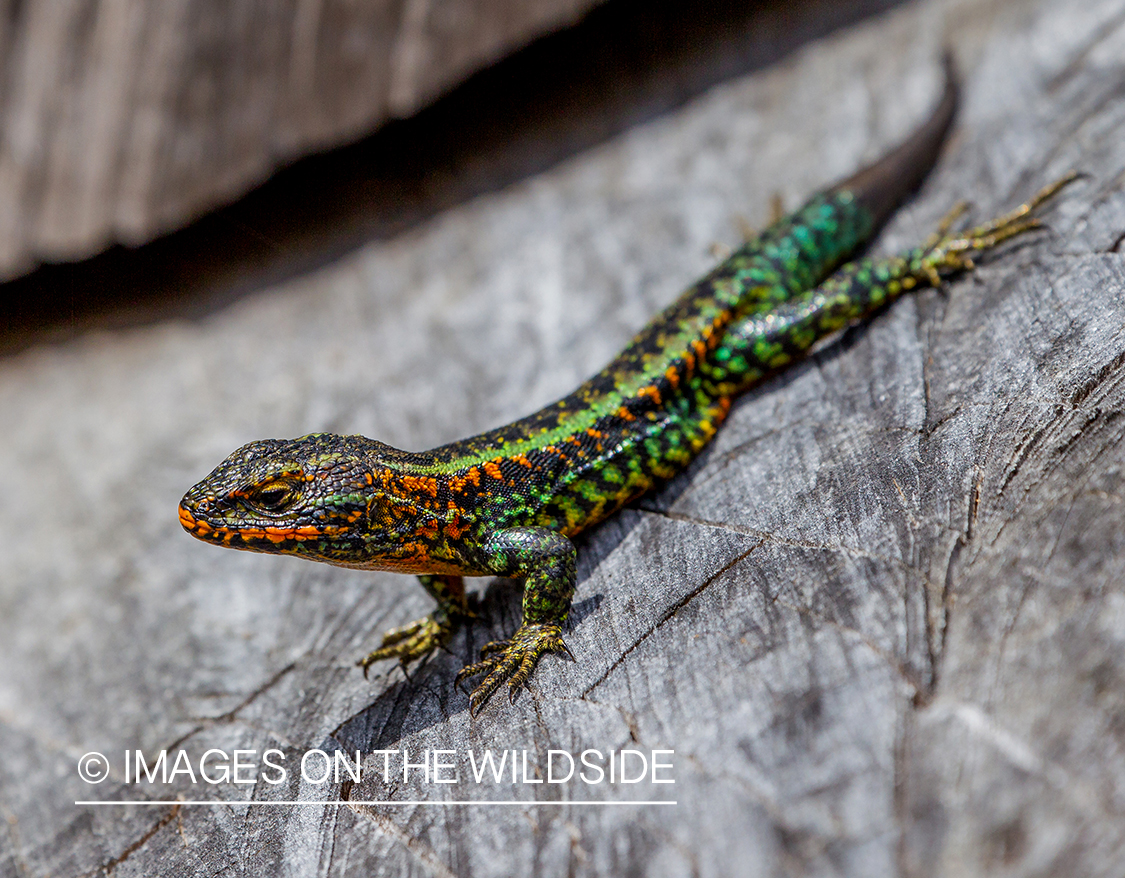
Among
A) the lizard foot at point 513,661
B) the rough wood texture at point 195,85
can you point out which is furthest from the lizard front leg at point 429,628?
the rough wood texture at point 195,85

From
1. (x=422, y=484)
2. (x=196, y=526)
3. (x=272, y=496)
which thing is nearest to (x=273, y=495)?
(x=272, y=496)

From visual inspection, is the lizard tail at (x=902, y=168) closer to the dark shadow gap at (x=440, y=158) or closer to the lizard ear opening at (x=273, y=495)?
the dark shadow gap at (x=440, y=158)

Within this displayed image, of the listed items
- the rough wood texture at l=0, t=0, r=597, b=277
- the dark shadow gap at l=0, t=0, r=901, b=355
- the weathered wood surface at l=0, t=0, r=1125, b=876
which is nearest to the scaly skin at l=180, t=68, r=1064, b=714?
the weathered wood surface at l=0, t=0, r=1125, b=876

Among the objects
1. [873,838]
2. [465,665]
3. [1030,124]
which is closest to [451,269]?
[465,665]

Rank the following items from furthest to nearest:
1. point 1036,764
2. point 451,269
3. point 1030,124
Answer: point 451,269
point 1030,124
point 1036,764

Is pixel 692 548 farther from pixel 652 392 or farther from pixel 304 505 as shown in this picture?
pixel 304 505

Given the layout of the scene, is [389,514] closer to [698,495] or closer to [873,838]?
[698,495]
